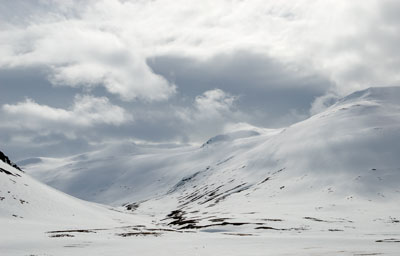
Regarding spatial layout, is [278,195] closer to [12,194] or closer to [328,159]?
[328,159]

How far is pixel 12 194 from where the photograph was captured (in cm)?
7631

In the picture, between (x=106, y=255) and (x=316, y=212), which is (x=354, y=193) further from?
(x=106, y=255)

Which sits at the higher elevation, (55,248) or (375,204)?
(375,204)

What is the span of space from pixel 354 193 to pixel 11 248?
120864 mm

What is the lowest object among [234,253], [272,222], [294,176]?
[234,253]

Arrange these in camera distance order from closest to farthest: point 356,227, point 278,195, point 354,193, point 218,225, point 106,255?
point 106,255
point 356,227
point 218,225
point 354,193
point 278,195

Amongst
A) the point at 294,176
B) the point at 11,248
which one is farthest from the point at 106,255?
the point at 294,176

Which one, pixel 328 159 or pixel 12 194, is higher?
pixel 328 159

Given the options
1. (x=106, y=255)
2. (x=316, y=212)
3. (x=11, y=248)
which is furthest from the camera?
(x=316, y=212)

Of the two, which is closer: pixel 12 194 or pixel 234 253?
pixel 234 253

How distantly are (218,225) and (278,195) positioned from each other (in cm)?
7578

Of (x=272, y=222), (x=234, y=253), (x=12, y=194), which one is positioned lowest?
(x=234, y=253)

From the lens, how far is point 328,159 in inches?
7672

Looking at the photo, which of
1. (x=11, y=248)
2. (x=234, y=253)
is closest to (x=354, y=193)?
(x=234, y=253)
